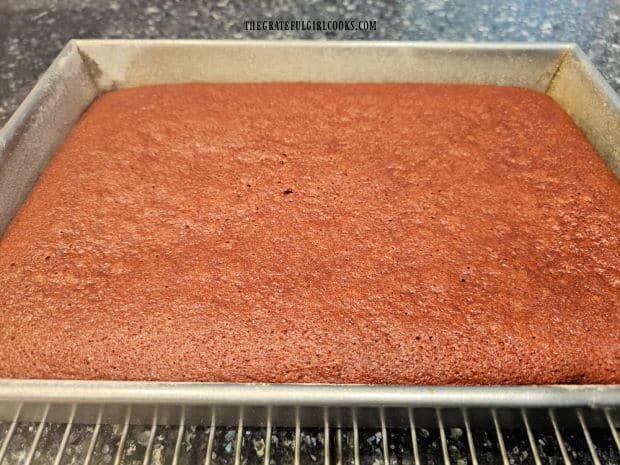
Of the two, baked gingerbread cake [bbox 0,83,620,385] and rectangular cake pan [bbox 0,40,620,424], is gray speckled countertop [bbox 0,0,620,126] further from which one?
baked gingerbread cake [bbox 0,83,620,385]

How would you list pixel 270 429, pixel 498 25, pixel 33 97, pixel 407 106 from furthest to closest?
pixel 498 25
pixel 407 106
pixel 33 97
pixel 270 429

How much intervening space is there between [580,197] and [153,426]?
112cm

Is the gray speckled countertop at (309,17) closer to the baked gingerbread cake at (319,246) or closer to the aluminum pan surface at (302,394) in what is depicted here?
the baked gingerbread cake at (319,246)

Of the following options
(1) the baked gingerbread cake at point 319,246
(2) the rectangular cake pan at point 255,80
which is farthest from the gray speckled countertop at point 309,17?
(1) the baked gingerbread cake at point 319,246

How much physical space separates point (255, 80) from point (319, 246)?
0.71 m

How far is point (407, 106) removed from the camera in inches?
56.9

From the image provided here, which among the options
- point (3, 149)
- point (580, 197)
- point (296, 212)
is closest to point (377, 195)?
point (296, 212)

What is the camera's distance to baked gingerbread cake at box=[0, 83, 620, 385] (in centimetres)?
97

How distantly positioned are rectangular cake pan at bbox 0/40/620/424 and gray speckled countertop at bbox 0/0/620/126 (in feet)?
1.32

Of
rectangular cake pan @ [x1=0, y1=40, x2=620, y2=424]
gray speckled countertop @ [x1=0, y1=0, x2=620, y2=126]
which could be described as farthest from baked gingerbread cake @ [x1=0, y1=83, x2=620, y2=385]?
gray speckled countertop @ [x1=0, y1=0, x2=620, y2=126]

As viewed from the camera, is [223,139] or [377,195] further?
[223,139]

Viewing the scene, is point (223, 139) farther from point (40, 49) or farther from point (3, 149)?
point (40, 49)

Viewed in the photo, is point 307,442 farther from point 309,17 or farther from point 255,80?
point 309,17

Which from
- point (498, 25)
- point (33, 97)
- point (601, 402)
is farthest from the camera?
point (498, 25)
